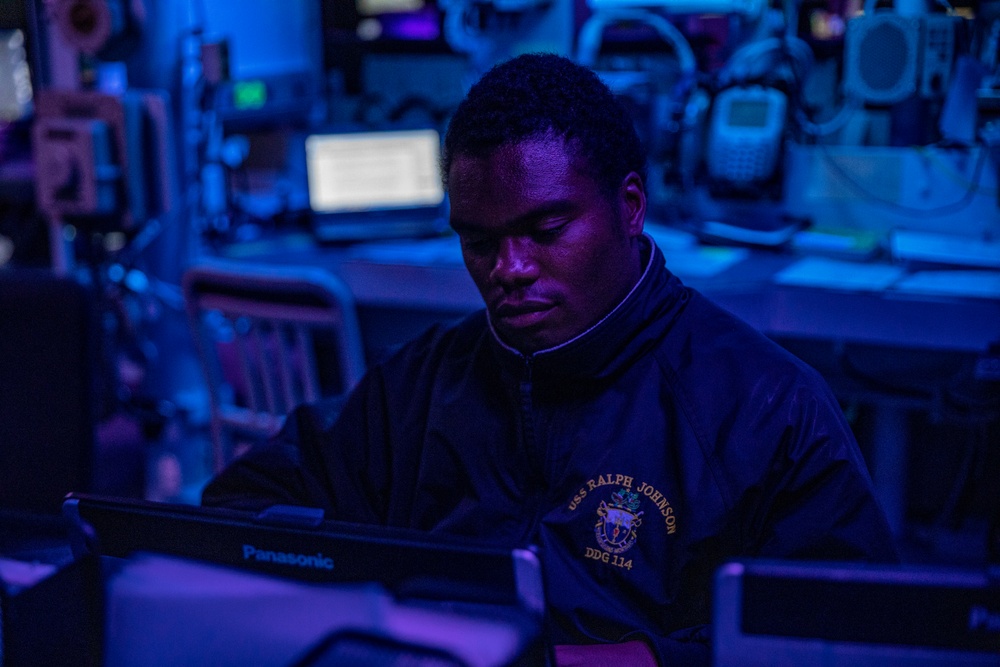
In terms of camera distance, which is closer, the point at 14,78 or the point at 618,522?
the point at 618,522

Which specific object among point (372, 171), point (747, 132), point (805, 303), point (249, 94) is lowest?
point (805, 303)

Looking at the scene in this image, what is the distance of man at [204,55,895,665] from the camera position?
37.8 inches

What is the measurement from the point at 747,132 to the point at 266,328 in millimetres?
1432

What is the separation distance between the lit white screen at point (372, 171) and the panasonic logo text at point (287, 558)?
2.39 m

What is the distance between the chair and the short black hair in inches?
34.0

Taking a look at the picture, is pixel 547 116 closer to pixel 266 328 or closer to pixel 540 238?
pixel 540 238

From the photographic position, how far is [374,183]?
9.71 ft

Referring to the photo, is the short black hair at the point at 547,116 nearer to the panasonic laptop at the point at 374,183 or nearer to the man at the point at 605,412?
the man at the point at 605,412

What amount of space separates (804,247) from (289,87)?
5.62 ft

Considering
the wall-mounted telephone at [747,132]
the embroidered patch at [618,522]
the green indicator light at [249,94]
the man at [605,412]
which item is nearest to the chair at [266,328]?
the man at [605,412]

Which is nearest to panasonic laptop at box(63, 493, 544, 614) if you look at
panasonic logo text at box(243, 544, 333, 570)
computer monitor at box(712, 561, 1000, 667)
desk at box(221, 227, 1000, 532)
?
panasonic logo text at box(243, 544, 333, 570)

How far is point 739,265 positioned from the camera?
8.05ft

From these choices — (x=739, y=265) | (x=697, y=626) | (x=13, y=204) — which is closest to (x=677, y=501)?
(x=697, y=626)

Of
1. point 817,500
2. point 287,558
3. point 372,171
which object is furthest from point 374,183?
point 287,558
